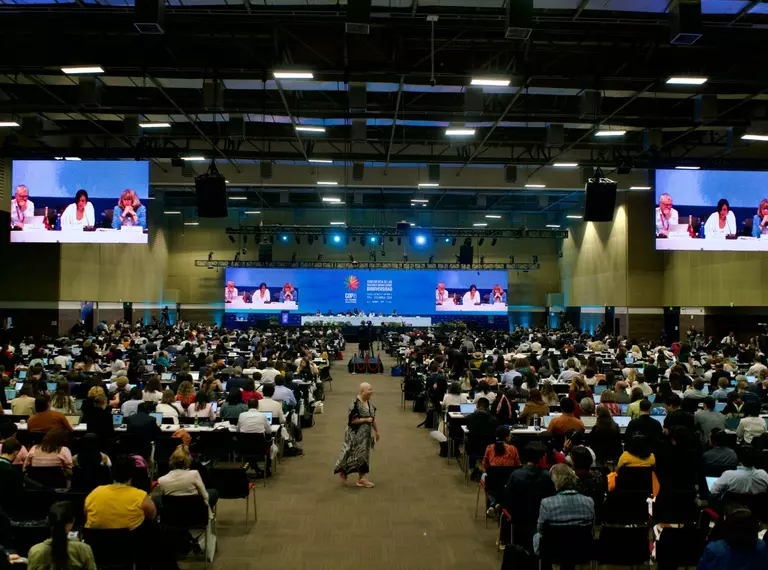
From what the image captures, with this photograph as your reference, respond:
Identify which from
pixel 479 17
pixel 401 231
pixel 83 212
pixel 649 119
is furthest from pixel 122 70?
pixel 401 231

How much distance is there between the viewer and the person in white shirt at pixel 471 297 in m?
38.9

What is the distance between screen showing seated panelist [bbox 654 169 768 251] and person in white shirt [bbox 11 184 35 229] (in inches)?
602

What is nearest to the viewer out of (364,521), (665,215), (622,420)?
(364,521)

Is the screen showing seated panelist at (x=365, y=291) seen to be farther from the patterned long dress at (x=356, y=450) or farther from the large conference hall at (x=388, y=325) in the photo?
the patterned long dress at (x=356, y=450)

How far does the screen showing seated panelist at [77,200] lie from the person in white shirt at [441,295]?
23634 millimetres

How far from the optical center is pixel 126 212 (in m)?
16.9

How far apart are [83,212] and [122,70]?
13.3 feet

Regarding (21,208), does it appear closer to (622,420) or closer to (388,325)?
(622,420)

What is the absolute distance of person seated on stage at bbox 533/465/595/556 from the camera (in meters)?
4.71

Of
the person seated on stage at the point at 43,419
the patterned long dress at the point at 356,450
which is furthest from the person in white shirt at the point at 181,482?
the patterned long dress at the point at 356,450

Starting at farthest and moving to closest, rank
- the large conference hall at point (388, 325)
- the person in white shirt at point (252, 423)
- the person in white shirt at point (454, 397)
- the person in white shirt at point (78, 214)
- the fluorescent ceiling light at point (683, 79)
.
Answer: the person in white shirt at point (78, 214) → the fluorescent ceiling light at point (683, 79) → the person in white shirt at point (454, 397) → the person in white shirt at point (252, 423) → the large conference hall at point (388, 325)

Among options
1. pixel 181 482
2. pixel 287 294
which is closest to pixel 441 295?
pixel 287 294

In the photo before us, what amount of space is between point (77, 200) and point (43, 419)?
1027 centimetres

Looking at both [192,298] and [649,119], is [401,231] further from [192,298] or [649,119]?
[649,119]
